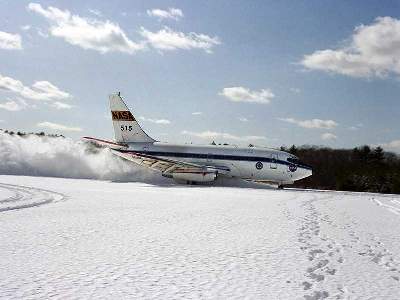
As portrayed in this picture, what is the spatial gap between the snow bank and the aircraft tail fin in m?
2.89

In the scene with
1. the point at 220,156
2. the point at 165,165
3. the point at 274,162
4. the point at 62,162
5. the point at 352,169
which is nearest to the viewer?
the point at 274,162

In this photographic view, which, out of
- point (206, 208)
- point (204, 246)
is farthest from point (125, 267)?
point (206, 208)

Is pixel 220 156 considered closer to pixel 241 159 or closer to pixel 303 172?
pixel 241 159

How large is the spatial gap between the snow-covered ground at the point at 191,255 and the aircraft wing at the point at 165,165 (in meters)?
21.4

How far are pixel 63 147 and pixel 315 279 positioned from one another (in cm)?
3901

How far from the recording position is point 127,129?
39125mm

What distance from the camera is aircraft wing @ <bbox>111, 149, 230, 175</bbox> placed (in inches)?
1372

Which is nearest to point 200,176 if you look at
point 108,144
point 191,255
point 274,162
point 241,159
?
point 241,159

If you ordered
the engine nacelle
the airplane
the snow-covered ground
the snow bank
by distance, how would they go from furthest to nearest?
the snow bank
the airplane
the engine nacelle
the snow-covered ground

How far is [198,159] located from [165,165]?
311 centimetres

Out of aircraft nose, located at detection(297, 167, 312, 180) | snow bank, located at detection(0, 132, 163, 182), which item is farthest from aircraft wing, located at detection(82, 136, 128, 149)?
aircraft nose, located at detection(297, 167, 312, 180)

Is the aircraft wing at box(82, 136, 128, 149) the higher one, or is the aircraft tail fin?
the aircraft tail fin

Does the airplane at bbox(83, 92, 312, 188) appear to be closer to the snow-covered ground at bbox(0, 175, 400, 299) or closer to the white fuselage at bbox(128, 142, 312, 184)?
the white fuselage at bbox(128, 142, 312, 184)

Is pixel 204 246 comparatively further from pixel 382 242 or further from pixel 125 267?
pixel 382 242
